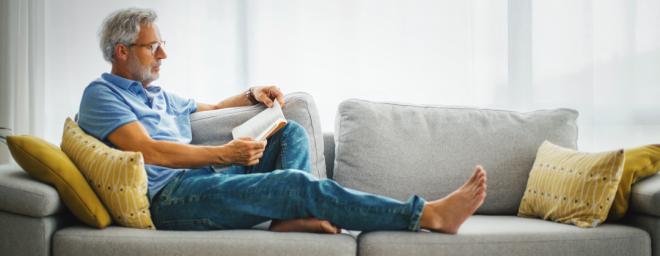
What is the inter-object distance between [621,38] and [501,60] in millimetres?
570

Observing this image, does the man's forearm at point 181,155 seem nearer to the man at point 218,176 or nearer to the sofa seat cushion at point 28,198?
the man at point 218,176

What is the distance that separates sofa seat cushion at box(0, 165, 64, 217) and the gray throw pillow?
711mm

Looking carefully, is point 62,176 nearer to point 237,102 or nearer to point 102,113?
point 102,113

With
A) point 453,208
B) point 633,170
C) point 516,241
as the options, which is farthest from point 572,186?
point 453,208

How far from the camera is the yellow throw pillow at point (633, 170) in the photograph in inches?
88.2

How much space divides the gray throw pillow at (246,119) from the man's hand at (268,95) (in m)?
0.04

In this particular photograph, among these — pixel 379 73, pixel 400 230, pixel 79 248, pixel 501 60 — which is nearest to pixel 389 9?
pixel 379 73

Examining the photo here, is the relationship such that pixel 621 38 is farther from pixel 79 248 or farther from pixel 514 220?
pixel 79 248

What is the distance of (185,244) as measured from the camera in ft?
6.18

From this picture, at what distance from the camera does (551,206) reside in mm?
2330

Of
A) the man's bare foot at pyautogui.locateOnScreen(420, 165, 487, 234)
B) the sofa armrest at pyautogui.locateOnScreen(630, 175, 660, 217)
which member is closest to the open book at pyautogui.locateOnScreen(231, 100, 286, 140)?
the man's bare foot at pyautogui.locateOnScreen(420, 165, 487, 234)

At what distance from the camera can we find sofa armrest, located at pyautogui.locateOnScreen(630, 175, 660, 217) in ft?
6.95

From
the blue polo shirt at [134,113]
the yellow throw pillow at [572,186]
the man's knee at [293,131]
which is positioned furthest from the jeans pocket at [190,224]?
the yellow throw pillow at [572,186]

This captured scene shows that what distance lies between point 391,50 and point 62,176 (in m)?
1.90
